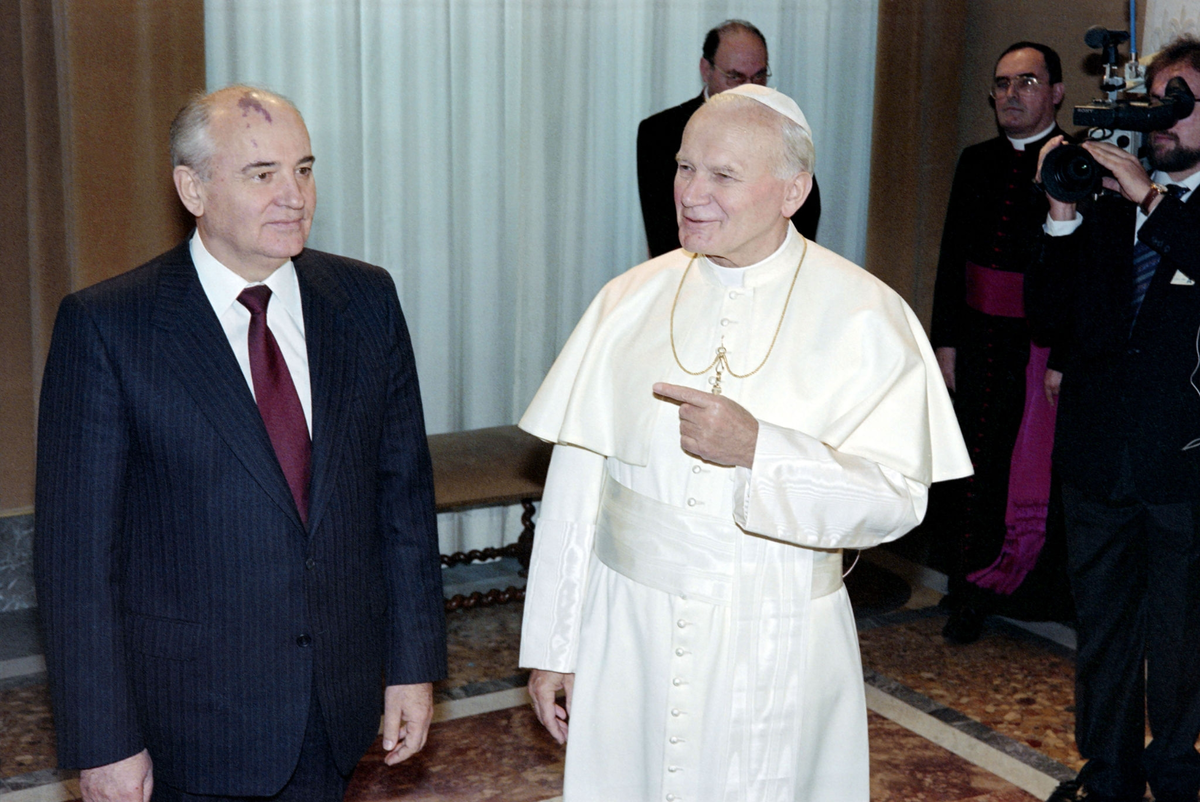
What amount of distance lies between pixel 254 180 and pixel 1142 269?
2364 mm

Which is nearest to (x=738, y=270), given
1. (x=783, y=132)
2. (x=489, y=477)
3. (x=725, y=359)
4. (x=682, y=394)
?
(x=725, y=359)

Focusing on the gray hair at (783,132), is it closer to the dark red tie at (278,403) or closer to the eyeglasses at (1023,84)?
the dark red tie at (278,403)

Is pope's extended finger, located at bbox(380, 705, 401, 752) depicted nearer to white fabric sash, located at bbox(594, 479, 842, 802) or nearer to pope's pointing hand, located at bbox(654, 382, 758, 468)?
white fabric sash, located at bbox(594, 479, 842, 802)

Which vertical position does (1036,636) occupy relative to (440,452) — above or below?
below

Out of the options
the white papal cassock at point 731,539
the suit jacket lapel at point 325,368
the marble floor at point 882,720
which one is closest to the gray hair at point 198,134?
the suit jacket lapel at point 325,368

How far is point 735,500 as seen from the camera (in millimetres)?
2092

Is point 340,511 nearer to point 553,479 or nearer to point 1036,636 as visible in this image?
point 553,479

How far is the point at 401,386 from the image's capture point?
232cm

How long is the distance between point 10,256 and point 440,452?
68.3 inches

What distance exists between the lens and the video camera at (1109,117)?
3.17m

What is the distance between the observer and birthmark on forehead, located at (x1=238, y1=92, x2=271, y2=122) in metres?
2.06

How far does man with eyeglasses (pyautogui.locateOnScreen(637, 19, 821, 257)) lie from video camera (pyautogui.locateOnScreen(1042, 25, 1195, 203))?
132 cm

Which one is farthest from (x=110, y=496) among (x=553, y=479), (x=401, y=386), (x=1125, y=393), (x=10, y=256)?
(x=10, y=256)

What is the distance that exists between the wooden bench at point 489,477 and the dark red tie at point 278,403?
2366 millimetres
